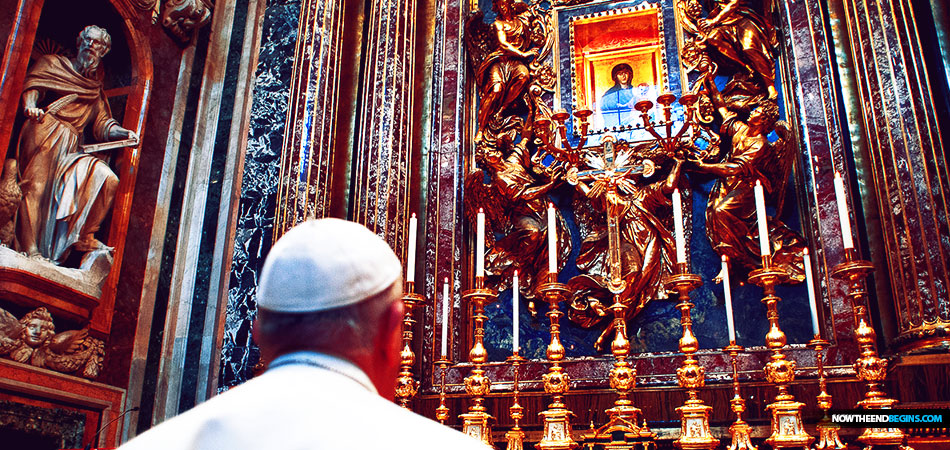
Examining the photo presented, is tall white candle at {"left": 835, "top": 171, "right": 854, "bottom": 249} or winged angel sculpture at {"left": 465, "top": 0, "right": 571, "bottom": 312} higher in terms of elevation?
winged angel sculpture at {"left": 465, "top": 0, "right": 571, "bottom": 312}

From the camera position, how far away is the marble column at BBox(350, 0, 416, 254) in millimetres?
5762

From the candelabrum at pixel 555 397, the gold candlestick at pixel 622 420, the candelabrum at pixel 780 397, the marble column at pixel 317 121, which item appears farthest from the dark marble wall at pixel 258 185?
the candelabrum at pixel 780 397

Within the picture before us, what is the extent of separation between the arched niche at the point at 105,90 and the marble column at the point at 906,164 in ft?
16.8

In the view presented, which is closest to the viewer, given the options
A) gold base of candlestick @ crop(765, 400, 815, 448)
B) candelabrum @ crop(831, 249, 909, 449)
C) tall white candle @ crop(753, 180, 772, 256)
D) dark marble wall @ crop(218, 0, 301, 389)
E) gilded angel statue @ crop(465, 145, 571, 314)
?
candelabrum @ crop(831, 249, 909, 449)

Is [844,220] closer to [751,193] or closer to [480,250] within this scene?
[480,250]

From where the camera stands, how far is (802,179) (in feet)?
18.3

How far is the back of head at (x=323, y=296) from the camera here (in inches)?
45.9

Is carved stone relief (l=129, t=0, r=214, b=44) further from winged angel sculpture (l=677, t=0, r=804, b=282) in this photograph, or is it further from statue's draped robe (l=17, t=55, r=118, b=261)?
winged angel sculpture (l=677, t=0, r=804, b=282)

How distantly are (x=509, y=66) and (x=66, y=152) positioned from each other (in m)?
3.67

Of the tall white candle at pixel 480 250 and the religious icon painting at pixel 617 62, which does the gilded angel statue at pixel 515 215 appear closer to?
the religious icon painting at pixel 617 62

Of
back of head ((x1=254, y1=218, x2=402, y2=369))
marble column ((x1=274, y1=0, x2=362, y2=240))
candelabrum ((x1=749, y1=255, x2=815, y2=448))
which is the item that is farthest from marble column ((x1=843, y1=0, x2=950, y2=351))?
back of head ((x1=254, y1=218, x2=402, y2=369))

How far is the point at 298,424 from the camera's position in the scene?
103 centimetres

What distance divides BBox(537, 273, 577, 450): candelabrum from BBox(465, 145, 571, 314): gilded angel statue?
2183mm

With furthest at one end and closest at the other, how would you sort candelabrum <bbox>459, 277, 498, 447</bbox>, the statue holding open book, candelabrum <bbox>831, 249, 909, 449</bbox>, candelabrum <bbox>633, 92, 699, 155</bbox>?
candelabrum <bbox>633, 92, 699, 155</bbox>, the statue holding open book, candelabrum <bbox>459, 277, 498, 447</bbox>, candelabrum <bbox>831, 249, 909, 449</bbox>
